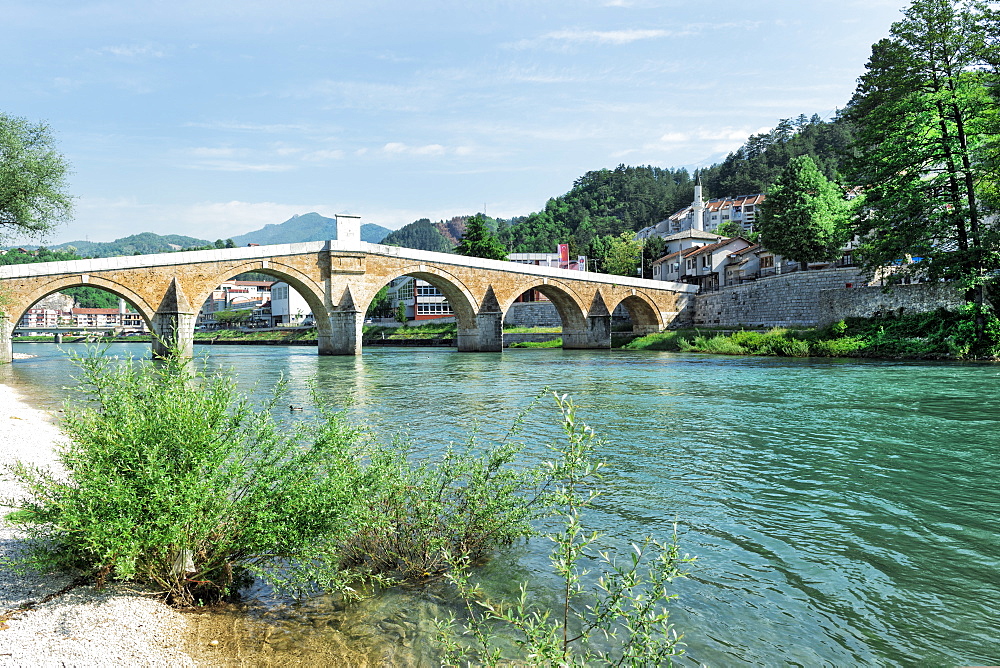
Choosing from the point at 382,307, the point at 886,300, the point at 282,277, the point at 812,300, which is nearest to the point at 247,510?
the point at 886,300

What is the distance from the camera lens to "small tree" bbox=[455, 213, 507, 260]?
55.5 metres

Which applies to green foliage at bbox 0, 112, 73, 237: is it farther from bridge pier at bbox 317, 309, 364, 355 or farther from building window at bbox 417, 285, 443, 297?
building window at bbox 417, 285, 443, 297

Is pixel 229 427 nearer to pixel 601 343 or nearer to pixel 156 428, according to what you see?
pixel 156 428

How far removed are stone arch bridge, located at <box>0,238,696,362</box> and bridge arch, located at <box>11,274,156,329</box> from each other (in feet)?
0.13

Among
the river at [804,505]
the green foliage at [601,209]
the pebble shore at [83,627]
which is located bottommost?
the river at [804,505]

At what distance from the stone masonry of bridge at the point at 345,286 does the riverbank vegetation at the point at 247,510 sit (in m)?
15.6

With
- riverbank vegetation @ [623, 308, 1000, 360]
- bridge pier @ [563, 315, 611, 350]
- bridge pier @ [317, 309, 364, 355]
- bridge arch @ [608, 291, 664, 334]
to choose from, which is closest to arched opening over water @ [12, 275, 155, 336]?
bridge pier @ [317, 309, 364, 355]

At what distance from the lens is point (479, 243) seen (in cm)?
5572

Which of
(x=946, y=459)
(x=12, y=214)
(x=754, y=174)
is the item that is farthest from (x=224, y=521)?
(x=754, y=174)

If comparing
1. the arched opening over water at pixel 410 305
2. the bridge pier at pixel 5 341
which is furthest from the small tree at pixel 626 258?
the bridge pier at pixel 5 341

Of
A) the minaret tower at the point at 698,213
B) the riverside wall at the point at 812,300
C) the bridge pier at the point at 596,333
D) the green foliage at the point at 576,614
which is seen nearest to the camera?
the green foliage at the point at 576,614

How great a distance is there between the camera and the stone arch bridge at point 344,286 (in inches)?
997

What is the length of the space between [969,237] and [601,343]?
22620 mm

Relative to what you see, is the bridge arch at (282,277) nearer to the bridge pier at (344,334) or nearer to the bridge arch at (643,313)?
the bridge pier at (344,334)
